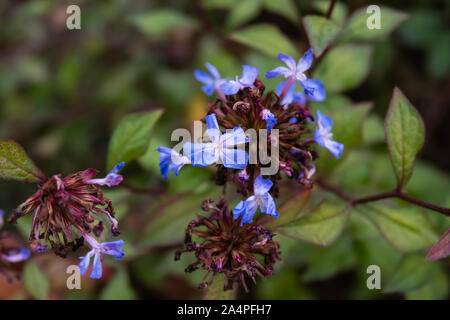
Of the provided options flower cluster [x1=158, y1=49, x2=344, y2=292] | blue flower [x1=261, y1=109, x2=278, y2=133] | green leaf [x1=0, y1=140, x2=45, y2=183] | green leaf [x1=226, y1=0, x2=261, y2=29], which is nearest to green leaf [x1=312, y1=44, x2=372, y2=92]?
green leaf [x1=226, y1=0, x2=261, y2=29]

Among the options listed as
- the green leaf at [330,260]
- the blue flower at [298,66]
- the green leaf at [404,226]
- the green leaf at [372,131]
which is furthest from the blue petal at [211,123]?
the green leaf at [372,131]

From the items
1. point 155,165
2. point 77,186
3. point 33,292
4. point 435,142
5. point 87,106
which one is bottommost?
point 33,292

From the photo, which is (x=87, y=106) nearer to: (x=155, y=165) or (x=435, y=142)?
(x=155, y=165)

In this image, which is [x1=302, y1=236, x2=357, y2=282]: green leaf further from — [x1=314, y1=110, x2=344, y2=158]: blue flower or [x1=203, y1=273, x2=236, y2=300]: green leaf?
[x1=314, y1=110, x2=344, y2=158]: blue flower
